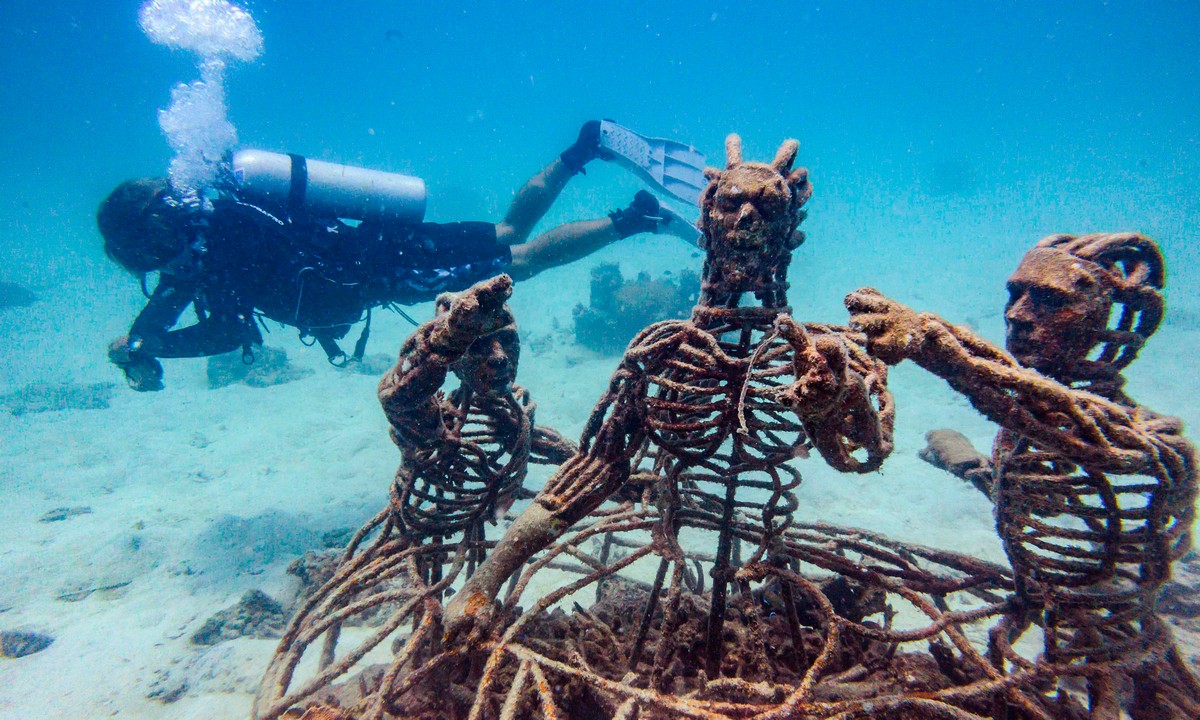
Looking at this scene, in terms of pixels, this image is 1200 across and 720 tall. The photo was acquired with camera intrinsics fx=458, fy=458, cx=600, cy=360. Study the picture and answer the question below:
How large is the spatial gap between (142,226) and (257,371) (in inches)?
490

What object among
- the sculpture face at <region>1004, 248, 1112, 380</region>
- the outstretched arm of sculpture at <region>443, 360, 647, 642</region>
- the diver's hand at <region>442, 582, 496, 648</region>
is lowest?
the diver's hand at <region>442, 582, 496, 648</region>

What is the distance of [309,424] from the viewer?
42.3 ft

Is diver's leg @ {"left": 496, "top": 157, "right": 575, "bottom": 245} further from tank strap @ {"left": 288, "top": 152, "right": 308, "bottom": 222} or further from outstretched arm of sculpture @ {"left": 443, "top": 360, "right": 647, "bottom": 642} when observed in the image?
outstretched arm of sculpture @ {"left": 443, "top": 360, "right": 647, "bottom": 642}

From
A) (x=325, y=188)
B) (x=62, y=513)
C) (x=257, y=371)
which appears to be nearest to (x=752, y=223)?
(x=325, y=188)

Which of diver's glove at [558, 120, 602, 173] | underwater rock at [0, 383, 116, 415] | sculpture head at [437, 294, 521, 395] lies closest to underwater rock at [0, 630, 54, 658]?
sculpture head at [437, 294, 521, 395]

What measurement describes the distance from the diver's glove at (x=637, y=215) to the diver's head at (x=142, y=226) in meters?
7.71

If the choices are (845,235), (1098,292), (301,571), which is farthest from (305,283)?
(845,235)

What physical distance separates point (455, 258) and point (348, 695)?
734cm

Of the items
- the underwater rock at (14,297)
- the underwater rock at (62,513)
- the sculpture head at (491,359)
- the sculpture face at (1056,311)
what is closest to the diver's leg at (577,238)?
the sculpture head at (491,359)

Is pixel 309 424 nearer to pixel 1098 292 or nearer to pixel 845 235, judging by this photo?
pixel 1098 292

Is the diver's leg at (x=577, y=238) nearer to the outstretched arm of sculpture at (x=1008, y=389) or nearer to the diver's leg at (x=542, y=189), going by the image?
the diver's leg at (x=542, y=189)

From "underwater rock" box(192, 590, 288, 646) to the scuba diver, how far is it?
394 cm

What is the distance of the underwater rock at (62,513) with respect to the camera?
8.60m

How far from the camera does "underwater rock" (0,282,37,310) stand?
28.4 meters
